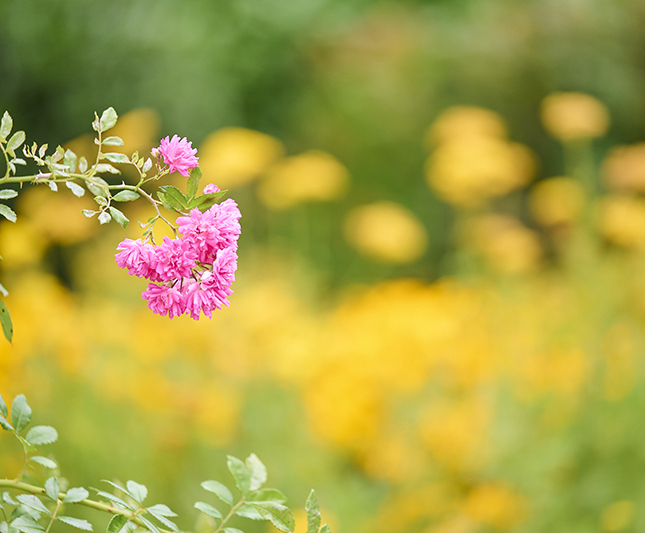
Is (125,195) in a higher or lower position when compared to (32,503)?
higher

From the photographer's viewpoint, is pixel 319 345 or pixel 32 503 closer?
pixel 32 503

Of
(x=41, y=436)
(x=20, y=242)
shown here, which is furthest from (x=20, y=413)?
(x=20, y=242)

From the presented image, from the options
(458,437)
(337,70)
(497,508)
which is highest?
(337,70)

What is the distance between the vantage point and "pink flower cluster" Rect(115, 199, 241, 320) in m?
0.36

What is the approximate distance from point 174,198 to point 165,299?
58 mm

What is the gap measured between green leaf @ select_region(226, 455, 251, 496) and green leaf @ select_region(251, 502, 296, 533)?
15 millimetres

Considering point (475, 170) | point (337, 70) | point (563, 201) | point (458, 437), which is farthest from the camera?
point (337, 70)

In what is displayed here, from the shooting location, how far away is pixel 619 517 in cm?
114

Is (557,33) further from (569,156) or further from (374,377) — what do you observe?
(374,377)

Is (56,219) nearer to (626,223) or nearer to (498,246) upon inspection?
(498,246)

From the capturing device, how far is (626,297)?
1.78 metres

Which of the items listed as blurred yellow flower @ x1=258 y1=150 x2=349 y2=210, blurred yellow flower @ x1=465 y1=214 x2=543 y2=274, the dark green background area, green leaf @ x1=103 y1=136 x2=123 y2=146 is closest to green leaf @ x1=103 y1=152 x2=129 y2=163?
green leaf @ x1=103 y1=136 x2=123 y2=146

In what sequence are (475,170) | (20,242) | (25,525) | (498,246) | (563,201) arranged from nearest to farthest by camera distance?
(25,525) < (20,242) < (475,170) < (498,246) < (563,201)

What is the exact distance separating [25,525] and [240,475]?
12 cm
